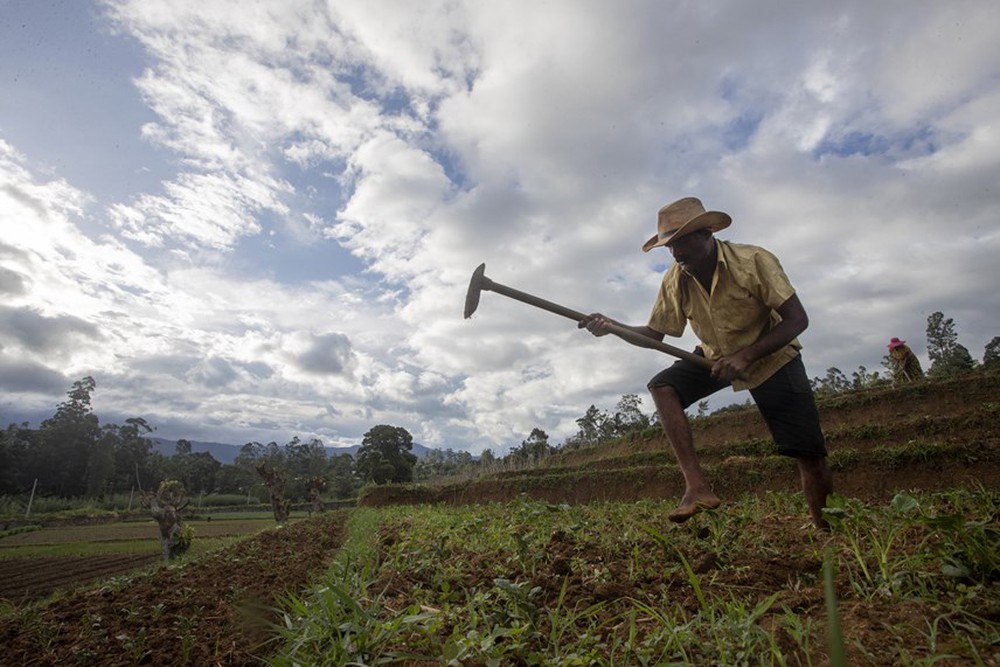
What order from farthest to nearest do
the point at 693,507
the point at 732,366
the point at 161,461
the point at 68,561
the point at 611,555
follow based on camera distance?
the point at 161,461 < the point at 68,561 < the point at 732,366 < the point at 693,507 < the point at 611,555

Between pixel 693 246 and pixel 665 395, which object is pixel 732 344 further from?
pixel 693 246

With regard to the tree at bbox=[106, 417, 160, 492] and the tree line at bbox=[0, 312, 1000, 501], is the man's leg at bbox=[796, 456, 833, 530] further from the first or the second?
the tree at bbox=[106, 417, 160, 492]

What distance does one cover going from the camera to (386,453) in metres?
55.5

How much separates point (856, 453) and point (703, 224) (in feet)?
34.2

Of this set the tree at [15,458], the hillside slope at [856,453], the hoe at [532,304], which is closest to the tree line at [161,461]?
the tree at [15,458]

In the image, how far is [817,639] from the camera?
1.46m

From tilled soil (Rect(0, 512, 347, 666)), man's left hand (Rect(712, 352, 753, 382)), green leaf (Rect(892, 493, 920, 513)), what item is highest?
man's left hand (Rect(712, 352, 753, 382))

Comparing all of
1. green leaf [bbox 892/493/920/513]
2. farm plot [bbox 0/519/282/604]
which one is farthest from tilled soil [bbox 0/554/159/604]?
green leaf [bbox 892/493/920/513]

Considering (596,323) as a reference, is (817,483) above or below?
below

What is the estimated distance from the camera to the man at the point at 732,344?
3.05 metres

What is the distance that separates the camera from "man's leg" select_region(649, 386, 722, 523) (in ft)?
9.40

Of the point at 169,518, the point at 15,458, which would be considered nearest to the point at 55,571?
the point at 169,518

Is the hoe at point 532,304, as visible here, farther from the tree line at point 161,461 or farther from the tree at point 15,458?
the tree at point 15,458

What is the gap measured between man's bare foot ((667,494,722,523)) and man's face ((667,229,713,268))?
1431 millimetres
